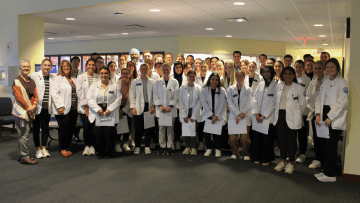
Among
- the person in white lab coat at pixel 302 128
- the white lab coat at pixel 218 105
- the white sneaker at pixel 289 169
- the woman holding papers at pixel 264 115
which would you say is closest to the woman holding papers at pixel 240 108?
the white lab coat at pixel 218 105

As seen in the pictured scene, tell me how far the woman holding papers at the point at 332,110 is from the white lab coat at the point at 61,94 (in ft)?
13.7

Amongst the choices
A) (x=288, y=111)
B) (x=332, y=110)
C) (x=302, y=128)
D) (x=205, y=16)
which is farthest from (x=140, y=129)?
(x=205, y=16)

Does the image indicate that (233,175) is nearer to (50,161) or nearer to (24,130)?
(50,161)

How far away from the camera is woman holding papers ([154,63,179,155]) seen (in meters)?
5.30

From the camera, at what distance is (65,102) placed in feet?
17.1

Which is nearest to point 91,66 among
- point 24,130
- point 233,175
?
point 24,130

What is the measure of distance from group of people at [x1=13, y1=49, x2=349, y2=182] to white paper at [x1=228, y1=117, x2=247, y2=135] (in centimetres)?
2

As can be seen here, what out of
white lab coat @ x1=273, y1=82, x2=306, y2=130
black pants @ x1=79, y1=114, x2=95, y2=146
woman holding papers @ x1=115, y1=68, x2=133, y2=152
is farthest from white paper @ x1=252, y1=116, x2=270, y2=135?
black pants @ x1=79, y1=114, x2=95, y2=146

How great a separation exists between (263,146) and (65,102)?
3.58 m

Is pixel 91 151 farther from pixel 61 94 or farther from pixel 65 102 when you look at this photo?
pixel 61 94

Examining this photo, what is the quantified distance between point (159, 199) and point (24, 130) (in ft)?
9.30

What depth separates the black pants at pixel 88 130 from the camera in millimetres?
5359

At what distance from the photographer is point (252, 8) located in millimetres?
7066

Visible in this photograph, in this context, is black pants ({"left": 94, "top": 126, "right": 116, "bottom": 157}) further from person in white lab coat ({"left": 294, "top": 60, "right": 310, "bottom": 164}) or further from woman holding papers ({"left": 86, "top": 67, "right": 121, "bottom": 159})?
person in white lab coat ({"left": 294, "top": 60, "right": 310, "bottom": 164})
